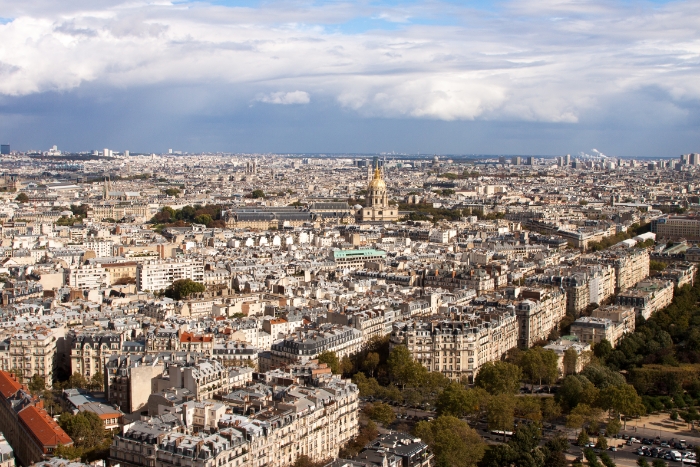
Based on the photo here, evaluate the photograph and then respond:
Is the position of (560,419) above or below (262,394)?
below

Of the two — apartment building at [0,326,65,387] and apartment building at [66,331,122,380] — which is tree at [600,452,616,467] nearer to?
Result: apartment building at [66,331,122,380]

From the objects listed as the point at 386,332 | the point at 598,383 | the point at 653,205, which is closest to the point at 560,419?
the point at 598,383

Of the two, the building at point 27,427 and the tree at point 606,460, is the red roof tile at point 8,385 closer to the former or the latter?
the building at point 27,427

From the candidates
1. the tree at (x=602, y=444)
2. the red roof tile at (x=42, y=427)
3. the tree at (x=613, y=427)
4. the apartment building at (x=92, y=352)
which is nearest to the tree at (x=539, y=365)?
the tree at (x=613, y=427)

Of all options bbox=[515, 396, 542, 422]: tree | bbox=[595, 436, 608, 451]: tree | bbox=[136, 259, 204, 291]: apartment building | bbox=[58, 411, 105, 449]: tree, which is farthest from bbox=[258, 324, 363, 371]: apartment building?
bbox=[136, 259, 204, 291]: apartment building

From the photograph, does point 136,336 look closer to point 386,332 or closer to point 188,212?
point 386,332
